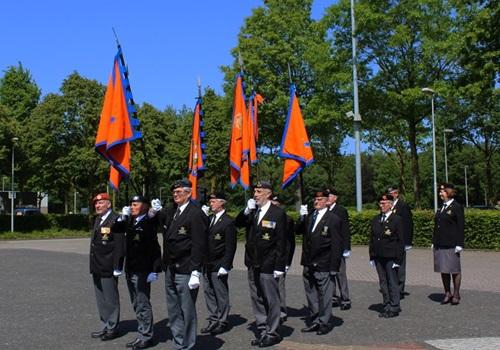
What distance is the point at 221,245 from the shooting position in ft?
28.1

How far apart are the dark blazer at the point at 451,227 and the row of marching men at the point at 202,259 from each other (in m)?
1.93

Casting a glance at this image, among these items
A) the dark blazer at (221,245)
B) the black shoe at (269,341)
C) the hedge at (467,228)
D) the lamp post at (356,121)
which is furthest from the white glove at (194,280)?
the lamp post at (356,121)

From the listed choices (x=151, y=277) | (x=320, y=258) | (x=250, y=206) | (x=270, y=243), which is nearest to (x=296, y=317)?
(x=320, y=258)

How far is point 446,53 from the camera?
2567 cm

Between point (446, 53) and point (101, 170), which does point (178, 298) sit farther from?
point (101, 170)

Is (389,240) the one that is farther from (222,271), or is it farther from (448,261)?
(222,271)

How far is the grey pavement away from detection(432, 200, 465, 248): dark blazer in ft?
3.43

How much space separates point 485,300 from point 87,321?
6745 mm

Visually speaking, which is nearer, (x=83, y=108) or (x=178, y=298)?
(x=178, y=298)

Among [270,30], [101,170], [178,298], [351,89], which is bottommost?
[178,298]

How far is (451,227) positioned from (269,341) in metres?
4.71

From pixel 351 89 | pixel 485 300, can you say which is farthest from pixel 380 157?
pixel 485 300

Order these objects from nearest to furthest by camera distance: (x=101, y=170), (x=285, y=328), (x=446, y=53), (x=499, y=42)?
(x=285, y=328)
(x=499, y=42)
(x=446, y=53)
(x=101, y=170)

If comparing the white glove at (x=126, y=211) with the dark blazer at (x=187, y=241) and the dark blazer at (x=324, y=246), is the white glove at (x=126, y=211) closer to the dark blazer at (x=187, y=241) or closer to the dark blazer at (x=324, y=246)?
the dark blazer at (x=187, y=241)
